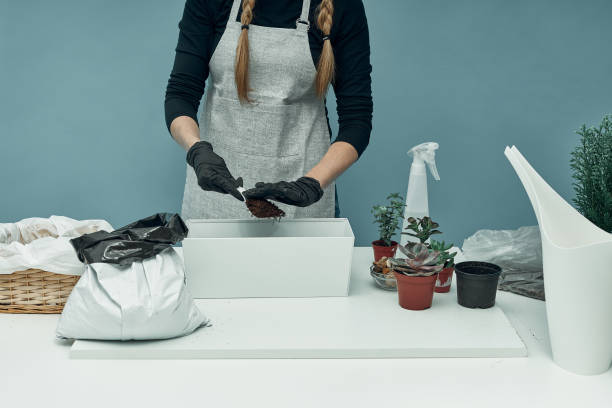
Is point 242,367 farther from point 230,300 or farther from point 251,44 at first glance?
point 251,44

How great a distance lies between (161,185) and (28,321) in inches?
57.9

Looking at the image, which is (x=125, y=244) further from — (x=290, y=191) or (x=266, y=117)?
(x=266, y=117)

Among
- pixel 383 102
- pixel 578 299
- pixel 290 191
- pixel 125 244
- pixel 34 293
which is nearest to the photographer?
pixel 578 299

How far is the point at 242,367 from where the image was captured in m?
1.05

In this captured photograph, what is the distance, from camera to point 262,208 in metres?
1.33

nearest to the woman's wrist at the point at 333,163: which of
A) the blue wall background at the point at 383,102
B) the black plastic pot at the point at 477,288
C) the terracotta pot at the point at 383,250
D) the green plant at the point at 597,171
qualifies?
the terracotta pot at the point at 383,250

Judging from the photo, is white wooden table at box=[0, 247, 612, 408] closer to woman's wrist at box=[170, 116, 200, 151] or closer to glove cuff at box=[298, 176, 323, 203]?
glove cuff at box=[298, 176, 323, 203]

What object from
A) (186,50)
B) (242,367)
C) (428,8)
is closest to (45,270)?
(242,367)

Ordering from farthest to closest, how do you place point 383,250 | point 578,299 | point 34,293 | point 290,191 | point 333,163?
1. point 333,163
2. point 383,250
3. point 290,191
4. point 34,293
5. point 578,299

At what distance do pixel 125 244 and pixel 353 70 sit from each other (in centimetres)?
89

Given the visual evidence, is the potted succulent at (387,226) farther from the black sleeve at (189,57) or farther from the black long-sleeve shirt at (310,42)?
the black sleeve at (189,57)

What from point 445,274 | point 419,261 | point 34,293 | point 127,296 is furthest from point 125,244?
point 445,274

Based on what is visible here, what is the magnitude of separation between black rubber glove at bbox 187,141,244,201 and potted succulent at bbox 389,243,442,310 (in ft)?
1.23

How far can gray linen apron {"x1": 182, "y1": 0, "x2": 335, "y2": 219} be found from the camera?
5.67 feet
